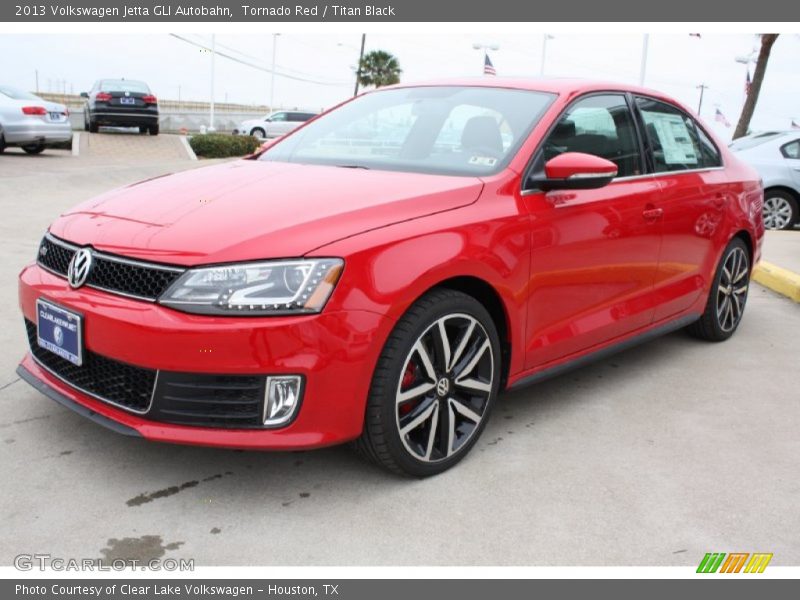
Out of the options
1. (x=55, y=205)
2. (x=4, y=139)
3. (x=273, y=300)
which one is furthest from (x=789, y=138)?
(x=4, y=139)

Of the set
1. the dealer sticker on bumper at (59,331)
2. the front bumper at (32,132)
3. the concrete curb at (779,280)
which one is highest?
the front bumper at (32,132)

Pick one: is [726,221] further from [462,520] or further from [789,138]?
[789,138]

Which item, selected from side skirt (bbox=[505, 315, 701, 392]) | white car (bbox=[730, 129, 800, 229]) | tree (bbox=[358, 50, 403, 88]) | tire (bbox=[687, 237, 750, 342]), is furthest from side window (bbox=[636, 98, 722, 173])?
tree (bbox=[358, 50, 403, 88])

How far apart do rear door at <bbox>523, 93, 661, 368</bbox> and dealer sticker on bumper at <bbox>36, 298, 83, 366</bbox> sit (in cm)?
179

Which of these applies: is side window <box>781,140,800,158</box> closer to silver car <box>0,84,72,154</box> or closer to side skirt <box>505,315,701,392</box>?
side skirt <box>505,315,701,392</box>

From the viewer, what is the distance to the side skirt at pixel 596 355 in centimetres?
359

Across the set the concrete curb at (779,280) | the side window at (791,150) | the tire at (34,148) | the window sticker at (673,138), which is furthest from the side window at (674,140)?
the tire at (34,148)

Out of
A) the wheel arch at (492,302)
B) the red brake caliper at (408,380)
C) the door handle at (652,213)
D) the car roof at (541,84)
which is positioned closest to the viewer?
the red brake caliper at (408,380)

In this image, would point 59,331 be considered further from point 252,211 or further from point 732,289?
point 732,289

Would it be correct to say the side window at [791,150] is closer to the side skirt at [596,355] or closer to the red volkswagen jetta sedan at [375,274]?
the side skirt at [596,355]

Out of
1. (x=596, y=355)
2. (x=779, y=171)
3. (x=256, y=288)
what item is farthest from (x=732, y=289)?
(x=779, y=171)

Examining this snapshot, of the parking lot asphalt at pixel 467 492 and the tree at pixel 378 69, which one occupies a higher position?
the tree at pixel 378 69

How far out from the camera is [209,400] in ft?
8.81

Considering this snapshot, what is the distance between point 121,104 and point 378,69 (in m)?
28.6
